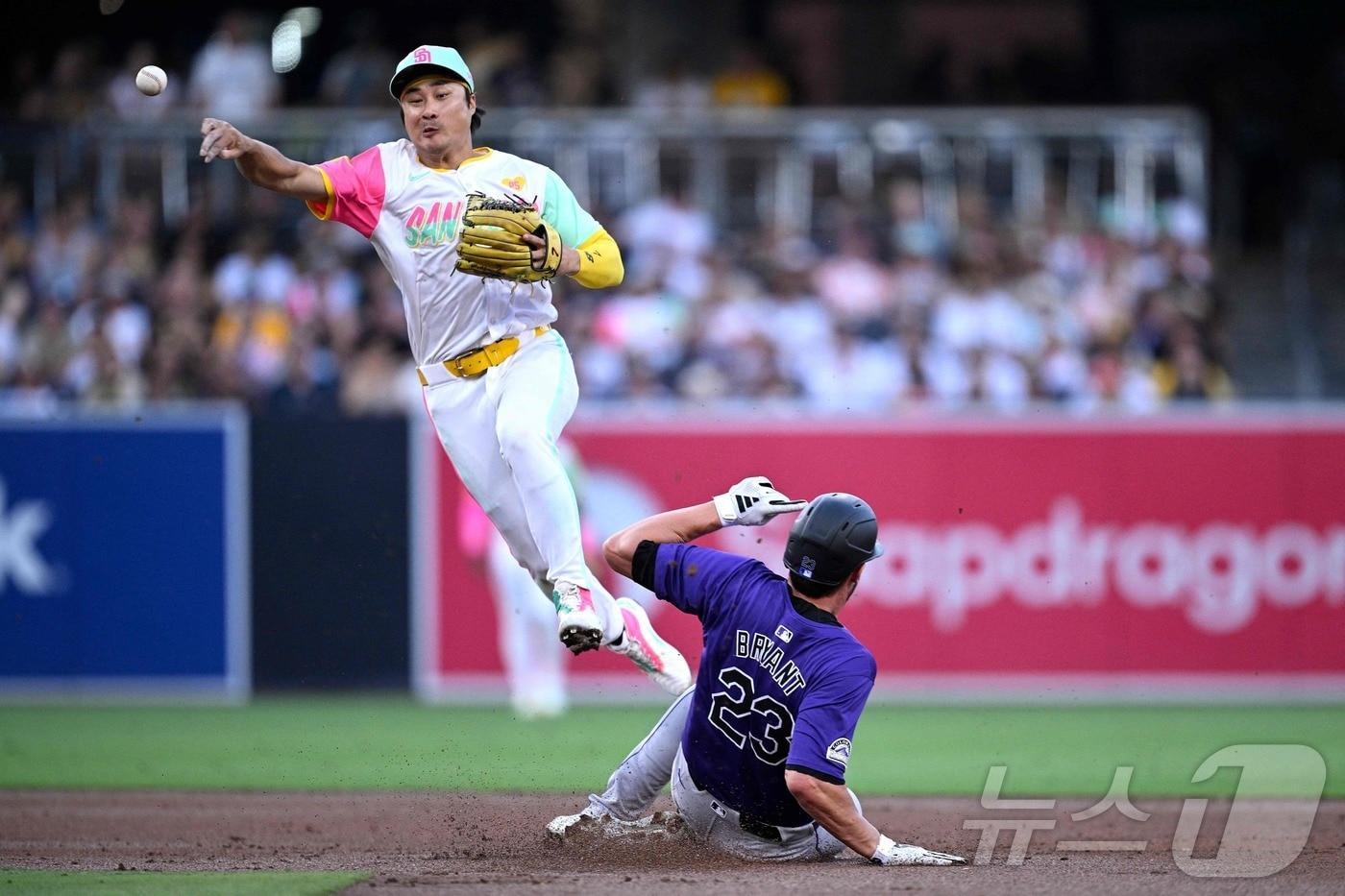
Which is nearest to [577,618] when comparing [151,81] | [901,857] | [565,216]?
[901,857]

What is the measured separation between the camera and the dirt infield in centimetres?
646

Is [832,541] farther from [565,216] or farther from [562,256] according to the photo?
[565,216]

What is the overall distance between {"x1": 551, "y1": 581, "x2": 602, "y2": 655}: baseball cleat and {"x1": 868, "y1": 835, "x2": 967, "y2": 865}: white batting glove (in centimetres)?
132

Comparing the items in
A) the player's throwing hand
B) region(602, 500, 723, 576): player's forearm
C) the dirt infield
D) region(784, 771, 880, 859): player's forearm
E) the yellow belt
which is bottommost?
the dirt infield

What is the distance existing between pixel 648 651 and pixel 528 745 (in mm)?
4161

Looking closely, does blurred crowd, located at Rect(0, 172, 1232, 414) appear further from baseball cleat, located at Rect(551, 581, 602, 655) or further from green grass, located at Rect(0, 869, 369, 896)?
green grass, located at Rect(0, 869, 369, 896)

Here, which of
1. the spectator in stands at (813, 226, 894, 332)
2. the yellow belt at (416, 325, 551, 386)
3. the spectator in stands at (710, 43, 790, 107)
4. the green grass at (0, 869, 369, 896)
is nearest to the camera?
the green grass at (0, 869, 369, 896)

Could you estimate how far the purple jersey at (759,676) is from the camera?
6.48 metres

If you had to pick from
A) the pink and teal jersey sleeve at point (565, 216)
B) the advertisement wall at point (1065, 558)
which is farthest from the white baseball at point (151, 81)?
the advertisement wall at point (1065, 558)

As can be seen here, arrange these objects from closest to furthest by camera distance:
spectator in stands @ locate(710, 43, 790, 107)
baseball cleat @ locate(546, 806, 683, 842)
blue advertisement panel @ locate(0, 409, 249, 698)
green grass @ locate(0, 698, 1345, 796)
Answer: baseball cleat @ locate(546, 806, 683, 842) → green grass @ locate(0, 698, 1345, 796) → blue advertisement panel @ locate(0, 409, 249, 698) → spectator in stands @ locate(710, 43, 790, 107)

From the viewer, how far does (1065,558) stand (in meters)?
13.4

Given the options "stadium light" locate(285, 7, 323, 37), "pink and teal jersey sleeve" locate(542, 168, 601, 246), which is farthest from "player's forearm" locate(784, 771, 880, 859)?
"stadium light" locate(285, 7, 323, 37)

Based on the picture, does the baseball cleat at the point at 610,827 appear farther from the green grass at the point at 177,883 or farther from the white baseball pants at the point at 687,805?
the green grass at the point at 177,883

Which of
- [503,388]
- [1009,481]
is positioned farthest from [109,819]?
[1009,481]
